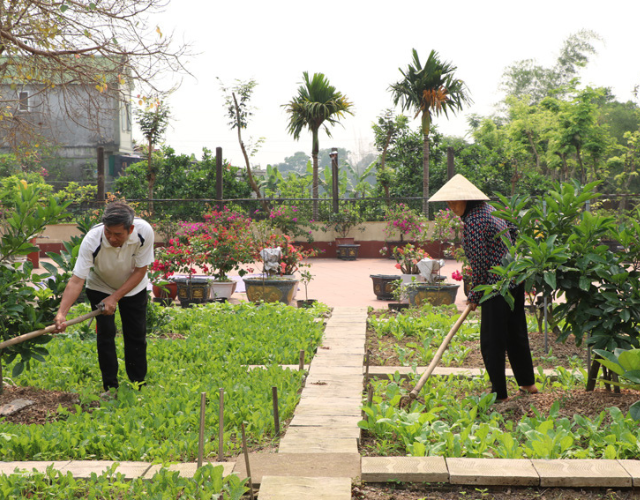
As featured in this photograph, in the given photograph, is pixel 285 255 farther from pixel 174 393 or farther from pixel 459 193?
pixel 459 193

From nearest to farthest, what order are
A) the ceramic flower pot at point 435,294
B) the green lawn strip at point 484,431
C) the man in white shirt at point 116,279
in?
the green lawn strip at point 484,431 → the man in white shirt at point 116,279 → the ceramic flower pot at point 435,294

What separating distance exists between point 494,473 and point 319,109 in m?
18.3

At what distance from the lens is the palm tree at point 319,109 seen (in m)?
20.5

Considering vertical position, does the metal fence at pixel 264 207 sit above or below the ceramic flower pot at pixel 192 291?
above

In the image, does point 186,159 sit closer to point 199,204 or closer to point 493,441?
point 199,204

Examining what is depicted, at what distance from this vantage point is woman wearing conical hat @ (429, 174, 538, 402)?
13.9 feet

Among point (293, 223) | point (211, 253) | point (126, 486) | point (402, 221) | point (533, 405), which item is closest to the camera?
point (126, 486)

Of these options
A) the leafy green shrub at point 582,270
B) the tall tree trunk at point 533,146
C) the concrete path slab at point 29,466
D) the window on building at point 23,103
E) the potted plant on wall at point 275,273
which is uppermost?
the tall tree trunk at point 533,146

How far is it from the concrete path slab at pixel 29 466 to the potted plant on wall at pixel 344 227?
1546 centimetres

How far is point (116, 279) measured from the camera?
4.40 metres

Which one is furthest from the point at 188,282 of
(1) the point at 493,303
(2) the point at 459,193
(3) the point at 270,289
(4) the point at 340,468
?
(4) the point at 340,468

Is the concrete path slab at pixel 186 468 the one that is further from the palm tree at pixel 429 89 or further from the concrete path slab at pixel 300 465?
the palm tree at pixel 429 89

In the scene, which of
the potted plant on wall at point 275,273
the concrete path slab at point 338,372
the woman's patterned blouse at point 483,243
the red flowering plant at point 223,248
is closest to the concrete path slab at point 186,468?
the concrete path slab at point 338,372

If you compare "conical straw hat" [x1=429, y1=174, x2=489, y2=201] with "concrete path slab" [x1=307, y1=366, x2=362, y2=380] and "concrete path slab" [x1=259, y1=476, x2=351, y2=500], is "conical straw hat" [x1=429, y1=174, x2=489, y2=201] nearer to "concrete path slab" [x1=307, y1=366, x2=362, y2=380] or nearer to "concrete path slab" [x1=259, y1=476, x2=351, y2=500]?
"concrete path slab" [x1=307, y1=366, x2=362, y2=380]
